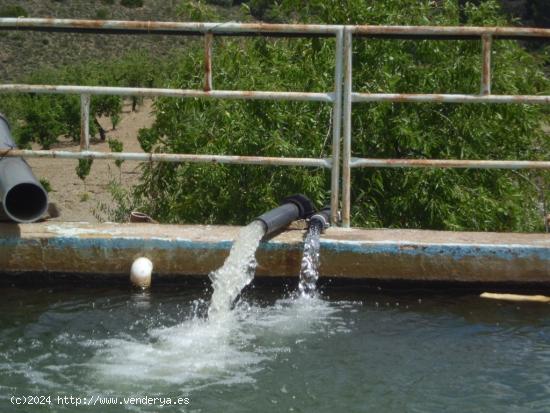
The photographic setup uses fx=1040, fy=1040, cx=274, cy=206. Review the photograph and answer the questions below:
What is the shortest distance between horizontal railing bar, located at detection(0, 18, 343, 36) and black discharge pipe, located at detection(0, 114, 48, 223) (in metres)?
0.80

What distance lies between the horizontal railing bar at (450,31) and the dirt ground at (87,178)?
7.21m

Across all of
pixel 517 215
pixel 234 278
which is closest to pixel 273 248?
pixel 234 278

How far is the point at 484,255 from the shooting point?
586cm

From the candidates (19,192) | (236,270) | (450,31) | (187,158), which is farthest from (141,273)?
(450,31)

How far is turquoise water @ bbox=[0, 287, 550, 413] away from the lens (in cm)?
434

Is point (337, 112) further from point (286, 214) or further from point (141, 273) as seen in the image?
point (141, 273)

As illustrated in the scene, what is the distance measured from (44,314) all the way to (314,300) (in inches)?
57.8

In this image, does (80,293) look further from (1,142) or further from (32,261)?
(1,142)

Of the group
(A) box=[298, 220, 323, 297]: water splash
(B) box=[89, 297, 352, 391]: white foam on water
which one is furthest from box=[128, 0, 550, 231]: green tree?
(B) box=[89, 297, 352, 391]: white foam on water

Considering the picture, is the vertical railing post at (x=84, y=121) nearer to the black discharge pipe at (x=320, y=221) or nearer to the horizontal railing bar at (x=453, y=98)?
the black discharge pipe at (x=320, y=221)

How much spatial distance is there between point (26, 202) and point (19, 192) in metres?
0.09

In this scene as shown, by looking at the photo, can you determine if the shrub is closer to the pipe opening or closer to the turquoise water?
the pipe opening

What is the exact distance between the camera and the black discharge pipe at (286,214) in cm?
593

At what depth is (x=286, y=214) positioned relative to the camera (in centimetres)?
612
